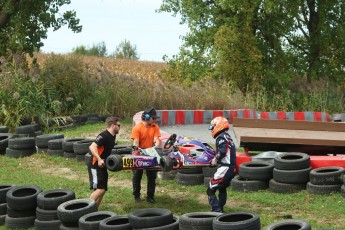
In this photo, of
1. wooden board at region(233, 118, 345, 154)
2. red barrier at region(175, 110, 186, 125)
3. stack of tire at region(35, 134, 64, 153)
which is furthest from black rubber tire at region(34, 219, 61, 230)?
red barrier at region(175, 110, 186, 125)

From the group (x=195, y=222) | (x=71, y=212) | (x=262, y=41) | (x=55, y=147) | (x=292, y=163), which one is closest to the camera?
(x=195, y=222)

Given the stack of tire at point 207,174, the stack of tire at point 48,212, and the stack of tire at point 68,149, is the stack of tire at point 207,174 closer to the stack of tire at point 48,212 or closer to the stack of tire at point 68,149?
the stack of tire at point 48,212

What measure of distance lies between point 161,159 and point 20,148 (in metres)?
7.89

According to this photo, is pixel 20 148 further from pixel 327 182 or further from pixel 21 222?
pixel 327 182

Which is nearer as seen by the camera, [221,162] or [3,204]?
[221,162]

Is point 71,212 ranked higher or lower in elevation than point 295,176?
lower

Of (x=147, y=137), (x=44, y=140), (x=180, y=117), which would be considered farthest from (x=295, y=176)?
(x=180, y=117)

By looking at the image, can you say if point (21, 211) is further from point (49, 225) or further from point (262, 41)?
point (262, 41)

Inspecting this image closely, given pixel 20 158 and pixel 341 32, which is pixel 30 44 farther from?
pixel 341 32

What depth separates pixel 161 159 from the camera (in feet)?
32.6

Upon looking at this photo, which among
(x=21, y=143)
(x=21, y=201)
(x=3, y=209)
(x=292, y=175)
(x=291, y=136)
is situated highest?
(x=291, y=136)

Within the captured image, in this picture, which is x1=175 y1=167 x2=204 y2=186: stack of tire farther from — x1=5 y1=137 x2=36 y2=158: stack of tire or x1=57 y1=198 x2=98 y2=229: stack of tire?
x1=5 y1=137 x2=36 y2=158: stack of tire

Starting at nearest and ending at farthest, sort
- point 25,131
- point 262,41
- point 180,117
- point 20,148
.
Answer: point 20,148 → point 25,131 → point 180,117 → point 262,41

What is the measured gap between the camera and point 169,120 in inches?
899
